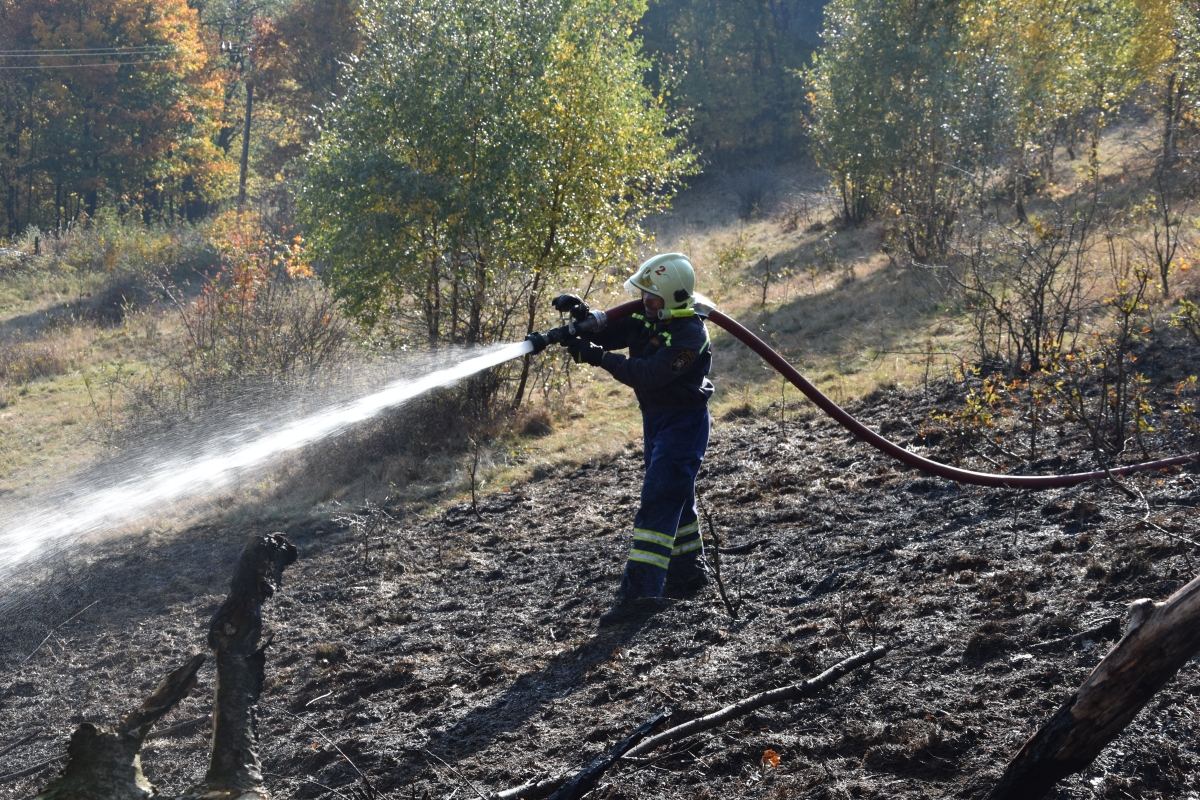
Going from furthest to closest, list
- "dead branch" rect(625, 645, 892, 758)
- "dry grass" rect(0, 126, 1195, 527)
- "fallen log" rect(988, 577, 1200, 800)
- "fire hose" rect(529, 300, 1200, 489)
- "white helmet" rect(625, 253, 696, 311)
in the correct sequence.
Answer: "dry grass" rect(0, 126, 1195, 527) → "fire hose" rect(529, 300, 1200, 489) → "white helmet" rect(625, 253, 696, 311) → "dead branch" rect(625, 645, 892, 758) → "fallen log" rect(988, 577, 1200, 800)

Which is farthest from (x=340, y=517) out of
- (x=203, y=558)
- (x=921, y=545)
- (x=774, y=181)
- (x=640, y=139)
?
(x=774, y=181)

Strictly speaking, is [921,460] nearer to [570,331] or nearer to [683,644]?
[683,644]

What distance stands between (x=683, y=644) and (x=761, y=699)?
35.6 inches

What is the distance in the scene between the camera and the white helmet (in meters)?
5.18

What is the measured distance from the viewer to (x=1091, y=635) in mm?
3721

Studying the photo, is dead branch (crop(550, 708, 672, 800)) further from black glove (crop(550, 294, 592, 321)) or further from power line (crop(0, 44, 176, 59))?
power line (crop(0, 44, 176, 59))

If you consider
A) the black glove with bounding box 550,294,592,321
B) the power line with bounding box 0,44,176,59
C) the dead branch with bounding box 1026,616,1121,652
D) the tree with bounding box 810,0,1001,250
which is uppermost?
the power line with bounding box 0,44,176,59

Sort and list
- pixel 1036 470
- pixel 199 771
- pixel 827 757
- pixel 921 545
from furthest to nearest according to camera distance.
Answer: pixel 1036 470, pixel 921 545, pixel 199 771, pixel 827 757

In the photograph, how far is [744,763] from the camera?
10.9ft

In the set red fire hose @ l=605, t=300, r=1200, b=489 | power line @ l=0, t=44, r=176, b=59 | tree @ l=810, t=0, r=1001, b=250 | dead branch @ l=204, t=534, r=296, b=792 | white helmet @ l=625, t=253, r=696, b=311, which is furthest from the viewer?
power line @ l=0, t=44, r=176, b=59

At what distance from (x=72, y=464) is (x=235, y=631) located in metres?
8.34

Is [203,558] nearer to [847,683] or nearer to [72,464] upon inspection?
[72,464]

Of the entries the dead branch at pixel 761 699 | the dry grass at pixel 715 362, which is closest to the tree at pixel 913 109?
the dry grass at pixel 715 362

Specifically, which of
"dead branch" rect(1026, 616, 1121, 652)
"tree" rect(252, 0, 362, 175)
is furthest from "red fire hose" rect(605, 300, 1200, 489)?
"tree" rect(252, 0, 362, 175)
